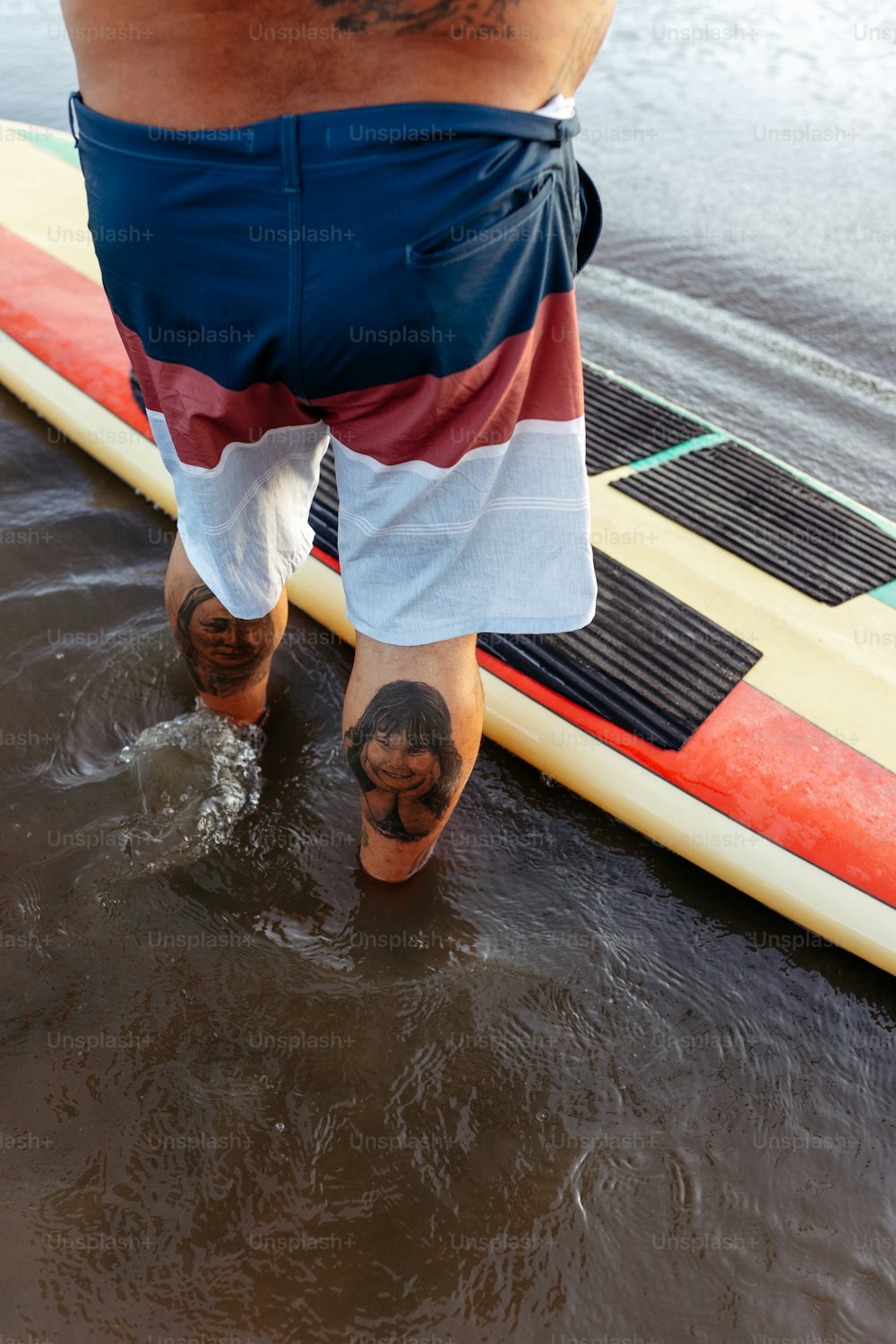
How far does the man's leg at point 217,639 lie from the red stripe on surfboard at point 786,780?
569 mm

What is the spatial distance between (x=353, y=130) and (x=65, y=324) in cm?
228

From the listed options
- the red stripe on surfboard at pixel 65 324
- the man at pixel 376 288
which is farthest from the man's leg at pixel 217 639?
the red stripe on surfboard at pixel 65 324

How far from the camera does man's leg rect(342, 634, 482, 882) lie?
1424 millimetres

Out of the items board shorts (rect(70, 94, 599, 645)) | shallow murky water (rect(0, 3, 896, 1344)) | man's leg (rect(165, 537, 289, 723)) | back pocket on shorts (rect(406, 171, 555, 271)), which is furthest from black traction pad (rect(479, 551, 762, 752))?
back pocket on shorts (rect(406, 171, 555, 271))

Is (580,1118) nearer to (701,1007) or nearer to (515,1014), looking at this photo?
(515,1014)

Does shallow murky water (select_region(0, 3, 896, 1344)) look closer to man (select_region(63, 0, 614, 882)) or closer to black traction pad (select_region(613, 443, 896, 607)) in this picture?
man (select_region(63, 0, 614, 882))

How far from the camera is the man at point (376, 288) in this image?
3.33ft

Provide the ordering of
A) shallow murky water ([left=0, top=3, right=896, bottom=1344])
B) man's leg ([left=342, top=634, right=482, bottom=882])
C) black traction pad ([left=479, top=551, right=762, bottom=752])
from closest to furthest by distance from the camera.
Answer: shallow murky water ([left=0, top=3, right=896, bottom=1344])
man's leg ([left=342, top=634, right=482, bottom=882])
black traction pad ([left=479, top=551, right=762, bottom=752])

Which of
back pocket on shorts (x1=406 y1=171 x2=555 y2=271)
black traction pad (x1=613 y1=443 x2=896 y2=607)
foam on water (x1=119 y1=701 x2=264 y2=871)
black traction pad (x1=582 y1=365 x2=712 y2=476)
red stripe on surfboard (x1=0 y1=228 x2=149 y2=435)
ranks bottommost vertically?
foam on water (x1=119 y1=701 x2=264 y2=871)

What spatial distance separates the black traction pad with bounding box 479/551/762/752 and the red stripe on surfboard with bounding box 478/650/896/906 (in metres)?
0.03

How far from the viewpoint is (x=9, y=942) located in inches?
63.7

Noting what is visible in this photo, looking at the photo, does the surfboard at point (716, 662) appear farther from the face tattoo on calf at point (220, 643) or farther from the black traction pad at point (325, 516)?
the face tattoo on calf at point (220, 643)

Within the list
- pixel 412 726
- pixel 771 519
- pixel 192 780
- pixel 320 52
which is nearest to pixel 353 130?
pixel 320 52

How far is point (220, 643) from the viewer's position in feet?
5.81
